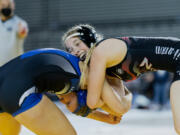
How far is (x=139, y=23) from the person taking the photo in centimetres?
1002

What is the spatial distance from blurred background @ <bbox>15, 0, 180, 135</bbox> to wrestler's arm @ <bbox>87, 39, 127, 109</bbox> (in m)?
Answer: 5.09

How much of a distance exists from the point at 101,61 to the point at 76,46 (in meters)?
0.42

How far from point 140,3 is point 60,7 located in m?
1.99

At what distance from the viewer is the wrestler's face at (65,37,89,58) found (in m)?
3.12

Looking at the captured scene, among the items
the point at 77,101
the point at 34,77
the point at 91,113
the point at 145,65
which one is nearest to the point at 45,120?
the point at 34,77

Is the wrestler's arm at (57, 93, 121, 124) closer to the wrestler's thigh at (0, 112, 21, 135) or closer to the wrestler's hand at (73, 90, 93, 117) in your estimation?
the wrestler's hand at (73, 90, 93, 117)

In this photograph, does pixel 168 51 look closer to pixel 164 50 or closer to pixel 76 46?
pixel 164 50

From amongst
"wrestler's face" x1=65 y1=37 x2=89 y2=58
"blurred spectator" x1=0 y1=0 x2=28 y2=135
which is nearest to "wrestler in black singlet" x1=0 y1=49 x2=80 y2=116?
"wrestler's face" x1=65 y1=37 x2=89 y2=58

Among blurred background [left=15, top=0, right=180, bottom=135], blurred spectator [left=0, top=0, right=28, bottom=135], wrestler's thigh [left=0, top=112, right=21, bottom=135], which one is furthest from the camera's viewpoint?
blurred background [left=15, top=0, right=180, bottom=135]

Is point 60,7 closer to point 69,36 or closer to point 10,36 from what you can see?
point 10,36

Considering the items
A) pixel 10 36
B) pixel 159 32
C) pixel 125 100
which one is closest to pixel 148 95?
pixel 159 32

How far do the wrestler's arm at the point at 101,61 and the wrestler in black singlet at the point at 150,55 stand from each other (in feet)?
0.18

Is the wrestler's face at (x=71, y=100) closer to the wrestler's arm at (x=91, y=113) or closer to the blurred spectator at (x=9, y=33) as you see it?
the wrestler's arm at (x=91, y=113)

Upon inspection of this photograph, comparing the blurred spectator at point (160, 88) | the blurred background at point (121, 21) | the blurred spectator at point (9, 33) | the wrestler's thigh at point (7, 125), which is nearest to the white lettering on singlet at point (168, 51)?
the wrestler's thigh at point (7, 125)
